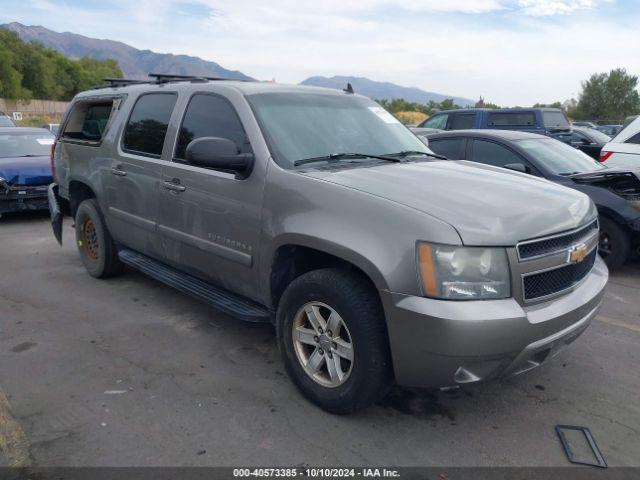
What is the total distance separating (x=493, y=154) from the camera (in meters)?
6.93

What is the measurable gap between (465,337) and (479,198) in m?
0.83

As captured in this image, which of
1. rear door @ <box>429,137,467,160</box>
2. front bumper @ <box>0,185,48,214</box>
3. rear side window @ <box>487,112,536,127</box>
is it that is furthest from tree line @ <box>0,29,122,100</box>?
rear door @ <box>429,137,467,160</box>

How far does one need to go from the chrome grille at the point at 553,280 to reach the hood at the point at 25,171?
826cm

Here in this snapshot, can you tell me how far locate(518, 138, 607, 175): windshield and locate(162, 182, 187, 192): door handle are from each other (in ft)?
14.2

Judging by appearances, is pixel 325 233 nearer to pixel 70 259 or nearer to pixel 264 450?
pixel 264 450

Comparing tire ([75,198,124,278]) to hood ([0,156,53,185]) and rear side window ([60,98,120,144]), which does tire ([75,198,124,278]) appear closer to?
rear side window ([60,98,120,144])

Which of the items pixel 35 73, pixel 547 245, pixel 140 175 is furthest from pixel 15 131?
pixel 35 73

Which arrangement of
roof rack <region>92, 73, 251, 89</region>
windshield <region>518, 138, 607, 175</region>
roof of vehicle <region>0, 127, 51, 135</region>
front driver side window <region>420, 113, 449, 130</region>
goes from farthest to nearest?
1. front driver side window <region>420, 113, 449, 130</region>
2. roof of vehicle <region>0, 127, 51, 135</region>
3. windshield <region>518, 138, 607, 175</region>
4. roof rack <region>92, 73, 251, 89</region>

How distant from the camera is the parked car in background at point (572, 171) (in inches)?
234

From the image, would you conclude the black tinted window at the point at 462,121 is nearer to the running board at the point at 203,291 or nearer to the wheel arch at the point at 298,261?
the running board at the point at 203,291

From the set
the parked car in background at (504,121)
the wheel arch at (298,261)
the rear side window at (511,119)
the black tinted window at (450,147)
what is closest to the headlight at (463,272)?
the wheel arch at (298,261)

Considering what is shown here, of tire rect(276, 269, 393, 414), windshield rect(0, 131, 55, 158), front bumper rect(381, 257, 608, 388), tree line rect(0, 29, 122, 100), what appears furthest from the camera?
tree line rect(0, 29, 122, 100)

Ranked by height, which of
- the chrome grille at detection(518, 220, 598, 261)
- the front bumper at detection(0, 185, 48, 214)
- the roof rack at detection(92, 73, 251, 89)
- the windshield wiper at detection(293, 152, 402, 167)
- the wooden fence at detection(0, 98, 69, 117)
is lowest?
the wooden fence at detection(0, 98, 69, 117)

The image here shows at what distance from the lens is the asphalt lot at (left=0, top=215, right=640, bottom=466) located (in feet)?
9.39
